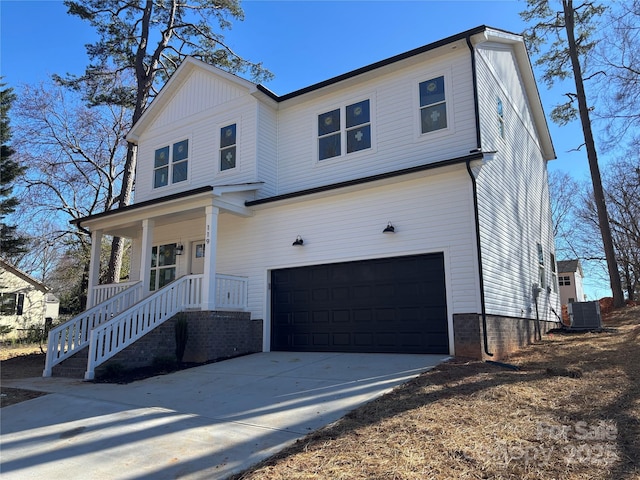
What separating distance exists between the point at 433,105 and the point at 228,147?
5.85 meters

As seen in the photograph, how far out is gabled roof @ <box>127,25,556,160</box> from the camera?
10312mm

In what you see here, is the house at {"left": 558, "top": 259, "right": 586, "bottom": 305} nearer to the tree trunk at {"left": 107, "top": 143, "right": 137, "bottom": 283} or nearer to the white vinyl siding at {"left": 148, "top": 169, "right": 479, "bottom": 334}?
the white vinyl siding at {"left": 148, "top": 169, "right": 479, "bottom": 334}

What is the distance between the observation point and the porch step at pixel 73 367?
30.3ft

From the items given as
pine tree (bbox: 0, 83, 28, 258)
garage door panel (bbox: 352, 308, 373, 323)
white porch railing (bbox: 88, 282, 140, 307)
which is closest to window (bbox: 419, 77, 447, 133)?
garage door panel (bbox: 352, 308, 373, 323)

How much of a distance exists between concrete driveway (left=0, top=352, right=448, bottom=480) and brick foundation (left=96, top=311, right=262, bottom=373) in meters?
1.18

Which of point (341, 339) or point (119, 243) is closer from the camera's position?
point (341, 339)

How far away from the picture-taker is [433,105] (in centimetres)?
1057

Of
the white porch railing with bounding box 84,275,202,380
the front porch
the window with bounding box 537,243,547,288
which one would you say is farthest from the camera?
the window with bounding box 537,243,547,288

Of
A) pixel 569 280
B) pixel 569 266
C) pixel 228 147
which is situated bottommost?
pixel 569 280

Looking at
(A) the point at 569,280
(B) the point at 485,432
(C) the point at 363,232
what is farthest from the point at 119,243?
(A) the point at 569,280

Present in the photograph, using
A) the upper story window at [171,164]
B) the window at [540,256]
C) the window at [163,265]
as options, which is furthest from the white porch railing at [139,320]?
the window at [540,256]

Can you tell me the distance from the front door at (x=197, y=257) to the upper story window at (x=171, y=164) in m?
2.15

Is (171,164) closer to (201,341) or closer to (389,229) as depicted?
(201,341)

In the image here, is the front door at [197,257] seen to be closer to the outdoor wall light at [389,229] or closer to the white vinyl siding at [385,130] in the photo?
the white vinyl siding at [385,130]
